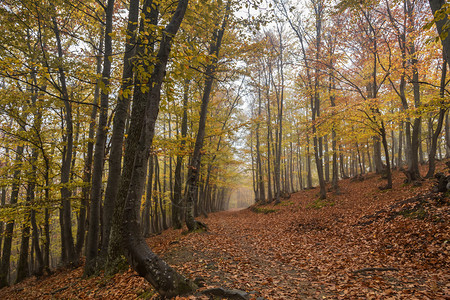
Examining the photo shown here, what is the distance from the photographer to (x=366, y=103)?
11250 millimetres

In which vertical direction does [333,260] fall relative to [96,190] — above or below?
below

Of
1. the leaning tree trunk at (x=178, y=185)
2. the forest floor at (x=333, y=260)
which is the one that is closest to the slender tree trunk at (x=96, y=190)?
the forest floor at (x=333, y=260)

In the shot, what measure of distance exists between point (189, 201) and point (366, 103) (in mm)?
10125

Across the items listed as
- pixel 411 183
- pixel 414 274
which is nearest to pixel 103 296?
pixel 414 274

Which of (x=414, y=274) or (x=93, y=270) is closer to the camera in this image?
(x=414, y=274)

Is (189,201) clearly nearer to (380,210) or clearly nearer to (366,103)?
(380,210)

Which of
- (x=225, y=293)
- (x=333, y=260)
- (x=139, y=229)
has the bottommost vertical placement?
(x=333, y=260)

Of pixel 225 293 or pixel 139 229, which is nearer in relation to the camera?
pixel 225 293

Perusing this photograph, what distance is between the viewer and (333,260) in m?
6.34

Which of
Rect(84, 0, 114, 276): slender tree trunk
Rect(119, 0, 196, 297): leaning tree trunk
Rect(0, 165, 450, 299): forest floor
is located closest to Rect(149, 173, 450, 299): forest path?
Rect(0, 165, 450, 299): forest floor

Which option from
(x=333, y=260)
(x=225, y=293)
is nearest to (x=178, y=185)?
(x=333, y=260)

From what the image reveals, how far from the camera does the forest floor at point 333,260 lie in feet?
14.4

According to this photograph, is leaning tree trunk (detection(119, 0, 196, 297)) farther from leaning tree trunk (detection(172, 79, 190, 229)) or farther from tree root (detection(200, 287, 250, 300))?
leaning tree trunk (detection(172, 79, 190, 229))

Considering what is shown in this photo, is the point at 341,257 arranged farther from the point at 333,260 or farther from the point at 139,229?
the point at 139,229
